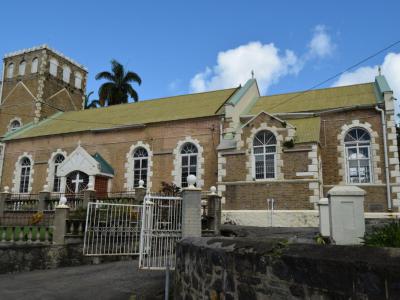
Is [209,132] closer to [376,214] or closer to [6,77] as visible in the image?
[376,214]

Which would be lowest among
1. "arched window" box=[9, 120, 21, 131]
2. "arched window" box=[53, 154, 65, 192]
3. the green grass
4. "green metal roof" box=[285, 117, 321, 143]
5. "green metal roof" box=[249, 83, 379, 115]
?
the green grass

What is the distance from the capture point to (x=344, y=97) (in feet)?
74.6

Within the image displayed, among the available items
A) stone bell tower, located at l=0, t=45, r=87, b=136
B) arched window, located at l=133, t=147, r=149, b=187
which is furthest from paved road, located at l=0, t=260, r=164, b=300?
stone bell tower, located at l=0, t=45, r=87, b=136

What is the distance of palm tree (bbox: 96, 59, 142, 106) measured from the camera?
46250mm

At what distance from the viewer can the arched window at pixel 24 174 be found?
1174 inches

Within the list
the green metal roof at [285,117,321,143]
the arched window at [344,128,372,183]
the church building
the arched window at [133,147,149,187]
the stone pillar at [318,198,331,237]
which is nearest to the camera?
the stone pillar at [318,198,331,237]

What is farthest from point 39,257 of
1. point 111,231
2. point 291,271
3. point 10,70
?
point 10,70

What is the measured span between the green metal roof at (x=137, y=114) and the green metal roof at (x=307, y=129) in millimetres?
4963

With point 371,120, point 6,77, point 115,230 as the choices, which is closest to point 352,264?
point 115,230

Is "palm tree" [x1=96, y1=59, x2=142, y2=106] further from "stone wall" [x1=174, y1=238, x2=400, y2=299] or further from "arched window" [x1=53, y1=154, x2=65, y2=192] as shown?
"stone wall" [x1=174, y1=238, x2=400, y2=299]

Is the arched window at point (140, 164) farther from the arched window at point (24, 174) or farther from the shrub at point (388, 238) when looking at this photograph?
the shrub at point (388, 238)

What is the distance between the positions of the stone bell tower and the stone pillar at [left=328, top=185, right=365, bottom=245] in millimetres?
31821

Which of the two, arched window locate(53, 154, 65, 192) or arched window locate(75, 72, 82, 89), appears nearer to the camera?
arched window locate(53, 154, 65, 192)

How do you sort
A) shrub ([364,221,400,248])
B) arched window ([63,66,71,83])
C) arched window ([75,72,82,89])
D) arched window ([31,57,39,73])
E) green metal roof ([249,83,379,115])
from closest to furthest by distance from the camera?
shrub ([364,221,400,248]), green metal roof ([249,83,379,115]), arched window ([31,57,39,73]), arched window ([63,66,71,83]), arched window ([75,72,82,89])
